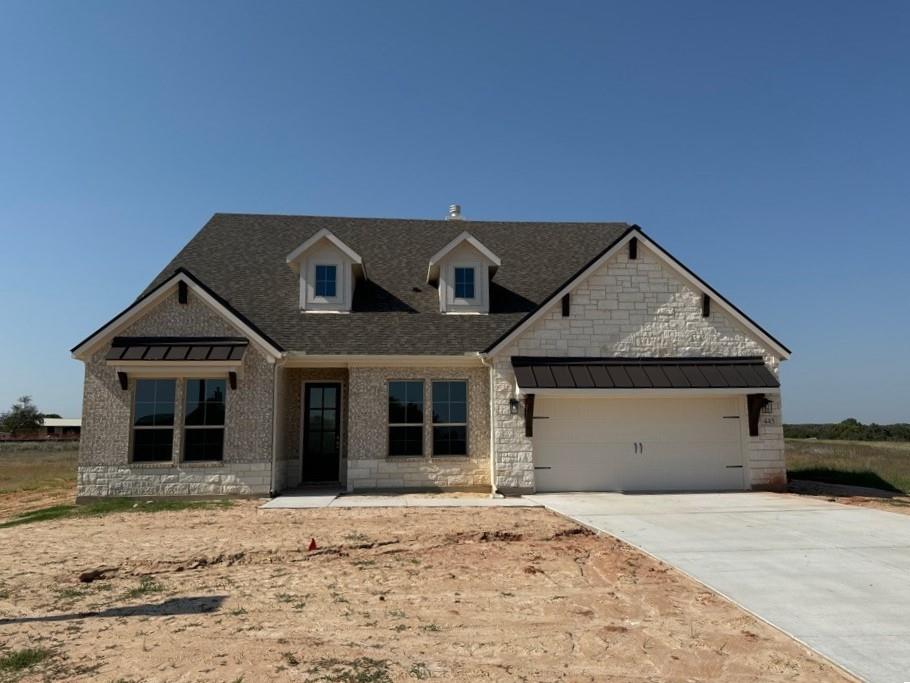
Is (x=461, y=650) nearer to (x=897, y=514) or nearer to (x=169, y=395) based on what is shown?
(x=897, y=514)

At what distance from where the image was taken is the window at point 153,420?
46.1ft

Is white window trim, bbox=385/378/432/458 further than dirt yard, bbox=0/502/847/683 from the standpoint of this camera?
Yes

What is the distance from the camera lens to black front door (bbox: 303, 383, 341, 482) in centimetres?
1588

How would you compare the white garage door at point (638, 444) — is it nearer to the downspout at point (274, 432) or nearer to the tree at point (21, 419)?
the downspout at point (274, 432)

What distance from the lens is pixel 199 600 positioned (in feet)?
20.8

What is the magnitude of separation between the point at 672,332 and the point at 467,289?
219 inches

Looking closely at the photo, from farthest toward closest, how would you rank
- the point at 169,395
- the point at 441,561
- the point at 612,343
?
the point at 612,343 < the point at 169,395 < the point at 441,561

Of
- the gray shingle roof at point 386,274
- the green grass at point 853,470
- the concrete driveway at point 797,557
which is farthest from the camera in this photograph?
the green grass at point 853,470

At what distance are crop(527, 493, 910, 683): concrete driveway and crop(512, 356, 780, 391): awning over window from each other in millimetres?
2579

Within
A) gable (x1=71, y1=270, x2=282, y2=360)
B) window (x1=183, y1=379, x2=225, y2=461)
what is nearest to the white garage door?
gable (x1=71, y1=270, x2=282, y2=360)

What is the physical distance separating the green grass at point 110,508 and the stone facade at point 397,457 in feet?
10.5

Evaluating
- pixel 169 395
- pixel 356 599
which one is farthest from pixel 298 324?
pixel 356 599

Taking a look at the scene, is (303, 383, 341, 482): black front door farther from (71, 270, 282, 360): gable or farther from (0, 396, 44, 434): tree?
(0, 396, 44, 434): tree

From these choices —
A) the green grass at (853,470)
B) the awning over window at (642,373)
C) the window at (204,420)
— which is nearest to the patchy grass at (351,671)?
the awning over window at (642,373)
